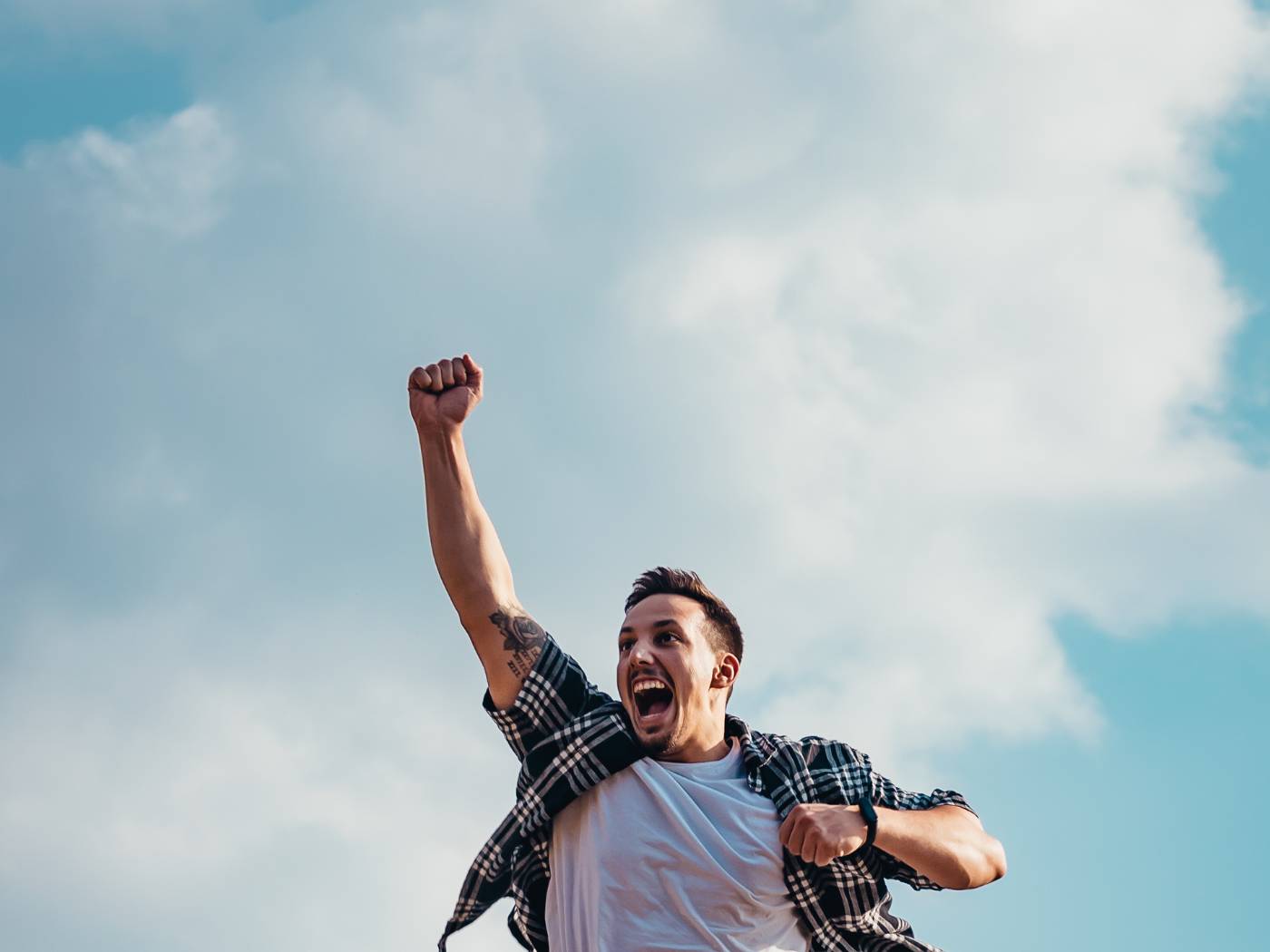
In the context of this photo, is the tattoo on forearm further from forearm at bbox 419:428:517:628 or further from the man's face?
the man's face

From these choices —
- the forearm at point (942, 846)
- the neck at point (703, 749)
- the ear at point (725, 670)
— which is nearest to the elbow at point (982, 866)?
the forearm at point (942, 846)

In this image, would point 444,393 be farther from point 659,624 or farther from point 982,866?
point 982,866

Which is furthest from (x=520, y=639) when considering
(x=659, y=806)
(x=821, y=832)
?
(x=821, y=832)

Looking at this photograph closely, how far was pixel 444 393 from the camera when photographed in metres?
7.22

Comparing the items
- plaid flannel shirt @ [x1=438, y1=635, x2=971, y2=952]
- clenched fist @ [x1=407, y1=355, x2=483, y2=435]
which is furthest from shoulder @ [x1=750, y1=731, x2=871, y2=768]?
clenched fist @ [x1=407, y1=355, x2=483, y2=435]

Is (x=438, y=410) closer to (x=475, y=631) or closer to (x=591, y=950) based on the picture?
(x=475, y=631)

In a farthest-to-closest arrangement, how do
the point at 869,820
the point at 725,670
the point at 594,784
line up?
1. the point at 725,670
2. the point at 594,784
3. the point at 869,820

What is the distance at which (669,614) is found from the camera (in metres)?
7.12

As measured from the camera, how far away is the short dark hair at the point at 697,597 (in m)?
7.33

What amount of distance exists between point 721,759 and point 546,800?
94 centimetres

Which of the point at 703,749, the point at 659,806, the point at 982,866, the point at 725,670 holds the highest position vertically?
the point at 725,670

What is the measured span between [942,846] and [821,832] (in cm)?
68

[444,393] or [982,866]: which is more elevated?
[444,393]

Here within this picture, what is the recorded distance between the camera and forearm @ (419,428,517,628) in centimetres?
677
